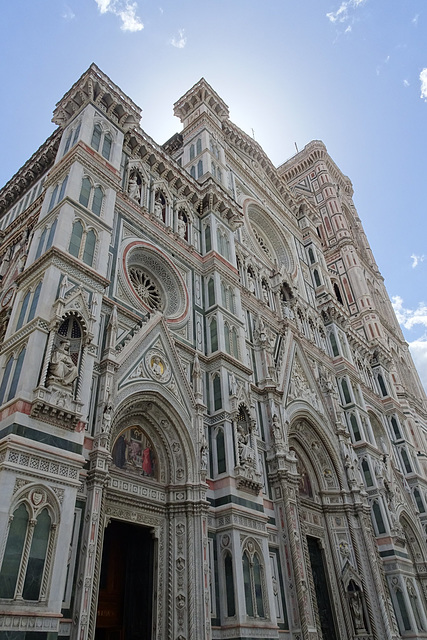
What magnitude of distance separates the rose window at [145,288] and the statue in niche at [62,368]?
15.5 feet

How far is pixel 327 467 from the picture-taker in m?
19.9

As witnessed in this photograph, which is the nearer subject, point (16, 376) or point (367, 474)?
point (16, 376)

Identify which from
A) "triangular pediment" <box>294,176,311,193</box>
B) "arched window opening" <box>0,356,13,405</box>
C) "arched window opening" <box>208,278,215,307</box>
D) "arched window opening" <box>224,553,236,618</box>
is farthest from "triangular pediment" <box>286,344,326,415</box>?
"triangular pediment" <box>294,176,311,193</box>

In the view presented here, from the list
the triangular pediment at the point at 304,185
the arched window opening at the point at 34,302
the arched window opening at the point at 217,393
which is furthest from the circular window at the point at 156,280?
the triangular pediment at the point at 304,185

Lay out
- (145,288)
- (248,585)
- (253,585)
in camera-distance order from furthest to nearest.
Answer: (145,288) → (253,585) → (248,585)

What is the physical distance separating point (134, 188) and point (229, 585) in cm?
1257

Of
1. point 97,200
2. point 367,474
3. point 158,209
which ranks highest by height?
point 158,209

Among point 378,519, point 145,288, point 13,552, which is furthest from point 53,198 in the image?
point 378,519

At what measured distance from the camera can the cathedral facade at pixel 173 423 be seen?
923 centimetres

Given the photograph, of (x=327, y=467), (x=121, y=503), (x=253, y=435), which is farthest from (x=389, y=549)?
(x=121, y=503)

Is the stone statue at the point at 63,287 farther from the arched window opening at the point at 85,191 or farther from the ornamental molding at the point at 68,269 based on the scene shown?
the arched window opening at the point at 85,191

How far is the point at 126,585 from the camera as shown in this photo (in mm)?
11664

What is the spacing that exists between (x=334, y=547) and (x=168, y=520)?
8.77m

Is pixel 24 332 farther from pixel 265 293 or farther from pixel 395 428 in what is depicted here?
pixel 395 428
